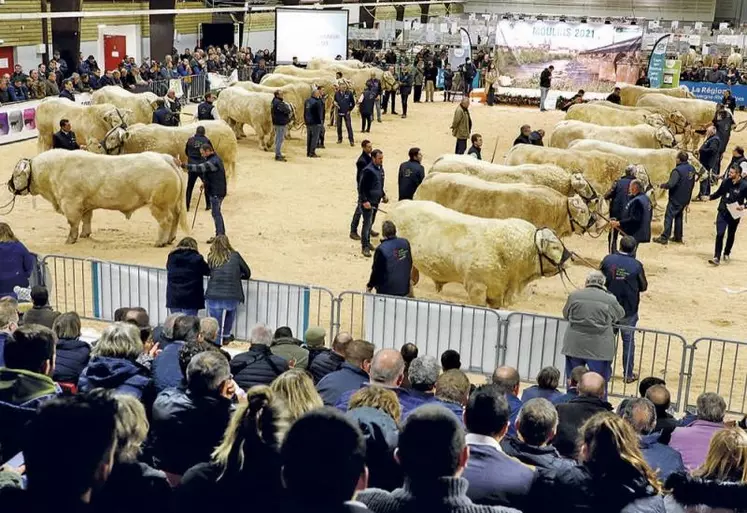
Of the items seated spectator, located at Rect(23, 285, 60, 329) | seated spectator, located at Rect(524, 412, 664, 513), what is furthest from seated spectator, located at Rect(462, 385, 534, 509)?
seated spectator, located at Rect(23, 285, 60, 329)

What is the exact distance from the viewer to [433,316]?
8.76m

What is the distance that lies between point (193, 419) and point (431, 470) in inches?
62.8

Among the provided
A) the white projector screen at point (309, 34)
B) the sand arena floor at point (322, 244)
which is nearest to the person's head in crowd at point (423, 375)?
the sand arena floor at point (322, 244)

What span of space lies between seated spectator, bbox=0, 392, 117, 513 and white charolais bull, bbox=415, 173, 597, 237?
932cm

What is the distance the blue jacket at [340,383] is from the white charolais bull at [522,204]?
6.35 m

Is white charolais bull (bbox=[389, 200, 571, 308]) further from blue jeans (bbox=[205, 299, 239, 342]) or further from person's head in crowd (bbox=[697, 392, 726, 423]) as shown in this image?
person's head in crowd (bbox=[697, 392, 726, 423])

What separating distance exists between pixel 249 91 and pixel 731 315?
1299 centimetres

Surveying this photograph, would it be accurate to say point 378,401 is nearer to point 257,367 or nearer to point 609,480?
point 609,480

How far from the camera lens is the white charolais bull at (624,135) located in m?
17.2

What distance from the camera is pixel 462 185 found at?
479 inches

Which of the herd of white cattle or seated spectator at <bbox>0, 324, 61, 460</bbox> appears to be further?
the herd of white cattle

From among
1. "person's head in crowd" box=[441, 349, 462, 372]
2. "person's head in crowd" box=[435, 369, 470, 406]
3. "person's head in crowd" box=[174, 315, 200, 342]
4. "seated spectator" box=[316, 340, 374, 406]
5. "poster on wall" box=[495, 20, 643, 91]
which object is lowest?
"person's head in crowd" box=[441, 349, 462, 372]

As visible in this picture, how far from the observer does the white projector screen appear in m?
30.5

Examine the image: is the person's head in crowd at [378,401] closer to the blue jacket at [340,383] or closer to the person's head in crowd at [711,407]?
the blue jacket at [340,383]
